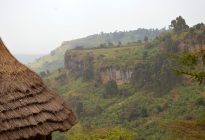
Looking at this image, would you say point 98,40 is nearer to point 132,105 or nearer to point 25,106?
point 132,105

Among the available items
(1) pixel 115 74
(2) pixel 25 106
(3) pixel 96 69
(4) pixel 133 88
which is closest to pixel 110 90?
(4) pixel 133 88

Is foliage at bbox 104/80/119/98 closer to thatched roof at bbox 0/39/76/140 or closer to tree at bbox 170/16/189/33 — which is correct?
tree at bbox 170/16/189/33

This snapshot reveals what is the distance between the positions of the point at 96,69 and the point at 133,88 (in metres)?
13.1

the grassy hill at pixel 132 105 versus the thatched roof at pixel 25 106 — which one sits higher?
the thatched roof at pixel 25 106

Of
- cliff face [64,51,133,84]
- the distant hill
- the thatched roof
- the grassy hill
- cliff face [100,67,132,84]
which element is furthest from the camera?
the distant hill

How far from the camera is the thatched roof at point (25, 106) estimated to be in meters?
5.76

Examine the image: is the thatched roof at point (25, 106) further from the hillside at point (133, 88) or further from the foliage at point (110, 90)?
the foliage at point (110, 90)

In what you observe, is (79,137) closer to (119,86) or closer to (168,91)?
(168,91)

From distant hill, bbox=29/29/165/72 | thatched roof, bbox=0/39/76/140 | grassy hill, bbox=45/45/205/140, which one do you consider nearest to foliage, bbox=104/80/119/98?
grassy hill, bbox=45/45/205/140

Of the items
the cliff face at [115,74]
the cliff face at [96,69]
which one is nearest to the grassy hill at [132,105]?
the cliff face at [96,69]

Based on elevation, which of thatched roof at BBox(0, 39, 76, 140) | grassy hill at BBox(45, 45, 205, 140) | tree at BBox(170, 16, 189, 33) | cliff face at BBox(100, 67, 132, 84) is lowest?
grassy hill at BBox(45, 45, 205, 140)

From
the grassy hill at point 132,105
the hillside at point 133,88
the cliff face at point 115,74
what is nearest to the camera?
the grassy hill at point 132,105

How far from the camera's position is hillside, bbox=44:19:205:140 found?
5269 cm

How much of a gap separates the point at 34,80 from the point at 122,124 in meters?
49.3
